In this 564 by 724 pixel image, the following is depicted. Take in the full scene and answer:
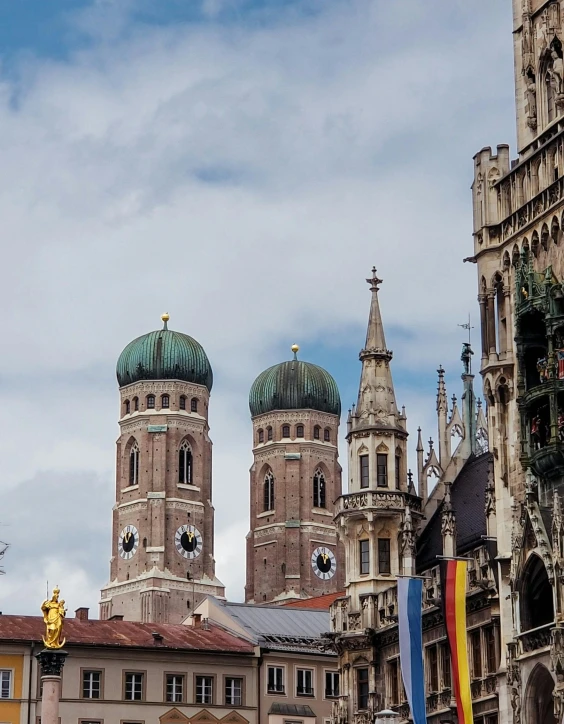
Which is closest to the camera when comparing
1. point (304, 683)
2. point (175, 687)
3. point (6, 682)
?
point (6, 682)

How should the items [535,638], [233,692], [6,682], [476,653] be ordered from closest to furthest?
[535,638] < [476,653] < [6,682] < [233,692]

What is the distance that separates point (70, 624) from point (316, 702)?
15269 mm

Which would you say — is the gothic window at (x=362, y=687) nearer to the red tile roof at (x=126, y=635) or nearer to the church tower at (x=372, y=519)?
the church tower at (x=372, y=519)

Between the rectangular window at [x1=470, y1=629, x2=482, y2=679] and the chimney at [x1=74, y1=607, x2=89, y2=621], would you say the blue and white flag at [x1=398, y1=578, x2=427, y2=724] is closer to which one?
the rectangular window at [x1=470, y1=629, x2=482, y2=679]

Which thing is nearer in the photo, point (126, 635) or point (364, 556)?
point (364, 556)

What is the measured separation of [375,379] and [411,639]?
64.6 feet

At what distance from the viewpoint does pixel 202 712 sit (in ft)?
339

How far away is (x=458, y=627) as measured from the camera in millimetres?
70688

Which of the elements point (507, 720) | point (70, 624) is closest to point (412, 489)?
point (507, 720)

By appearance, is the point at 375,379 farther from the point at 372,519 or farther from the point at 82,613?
the point at 82,613

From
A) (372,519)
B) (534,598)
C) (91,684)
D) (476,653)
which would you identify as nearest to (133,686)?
(91,684)

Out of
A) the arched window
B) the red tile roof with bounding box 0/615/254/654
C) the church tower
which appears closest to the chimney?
the red tile roof with bounding box 0/615/254/654

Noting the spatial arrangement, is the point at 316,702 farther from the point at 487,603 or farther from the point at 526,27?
the point at 526,27

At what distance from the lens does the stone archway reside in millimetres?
66688
